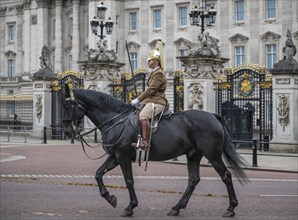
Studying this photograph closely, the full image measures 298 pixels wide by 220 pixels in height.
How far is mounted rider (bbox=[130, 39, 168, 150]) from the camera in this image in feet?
33.1

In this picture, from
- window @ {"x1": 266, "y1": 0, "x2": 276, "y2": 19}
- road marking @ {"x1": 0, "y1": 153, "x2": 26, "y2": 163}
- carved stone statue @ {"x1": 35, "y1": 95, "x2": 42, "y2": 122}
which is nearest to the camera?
road marking @ {"x1": 0, "y1": 153, "x2": 26, "y2": 163}

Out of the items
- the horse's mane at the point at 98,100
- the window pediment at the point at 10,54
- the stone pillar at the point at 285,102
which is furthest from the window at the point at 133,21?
the horse's mane at the point at 98,100

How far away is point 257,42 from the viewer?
53.2 m

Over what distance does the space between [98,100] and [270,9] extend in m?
43.9

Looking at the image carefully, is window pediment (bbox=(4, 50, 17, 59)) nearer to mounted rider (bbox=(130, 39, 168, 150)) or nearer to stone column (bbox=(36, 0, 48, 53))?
stone column (bbox=(36, 0, 48, 53))

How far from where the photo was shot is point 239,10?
54.4m

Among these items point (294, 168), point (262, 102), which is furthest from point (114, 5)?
point (294, 168)

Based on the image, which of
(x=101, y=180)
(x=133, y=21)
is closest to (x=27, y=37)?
(x=133, y=21)

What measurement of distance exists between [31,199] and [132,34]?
170 feet

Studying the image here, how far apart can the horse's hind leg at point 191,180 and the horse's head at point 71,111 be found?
6.74 ft

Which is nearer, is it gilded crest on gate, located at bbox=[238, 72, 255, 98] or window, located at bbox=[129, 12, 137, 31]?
gilded crest on gate, located at bbox=[238, 72, 255, 98]

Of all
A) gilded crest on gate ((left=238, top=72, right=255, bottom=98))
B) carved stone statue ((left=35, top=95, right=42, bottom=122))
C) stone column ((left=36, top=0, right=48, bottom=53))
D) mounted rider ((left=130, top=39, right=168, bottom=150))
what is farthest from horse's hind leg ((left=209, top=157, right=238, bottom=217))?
stone column ((left=36, top=0, right=48, bottom=53))

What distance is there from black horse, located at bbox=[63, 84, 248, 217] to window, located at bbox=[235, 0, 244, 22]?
148ft

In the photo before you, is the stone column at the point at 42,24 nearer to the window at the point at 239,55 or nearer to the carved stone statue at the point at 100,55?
the window at the point at 239,55
